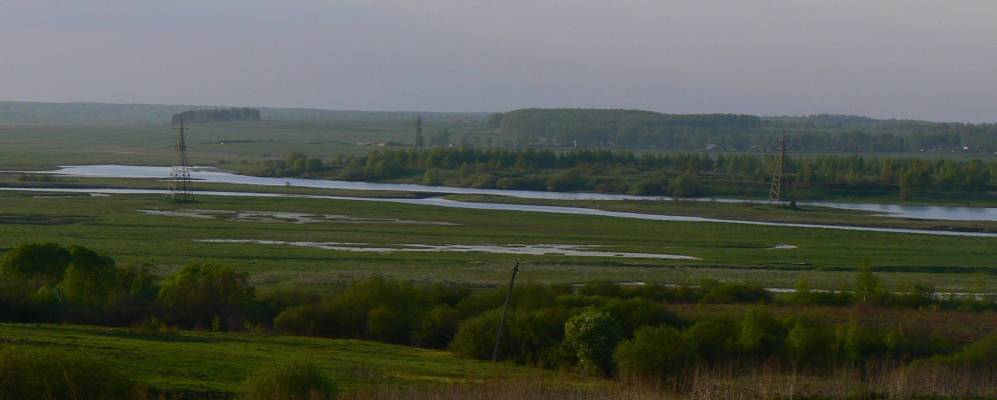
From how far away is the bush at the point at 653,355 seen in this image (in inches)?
853

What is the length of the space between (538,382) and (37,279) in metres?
14.8

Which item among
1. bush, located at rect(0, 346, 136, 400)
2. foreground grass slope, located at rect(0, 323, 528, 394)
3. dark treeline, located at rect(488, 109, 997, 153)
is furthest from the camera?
dark treeline, located at rect(488, 109, 997, 153)

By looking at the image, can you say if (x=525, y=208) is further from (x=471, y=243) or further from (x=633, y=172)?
(x=633, y=172)

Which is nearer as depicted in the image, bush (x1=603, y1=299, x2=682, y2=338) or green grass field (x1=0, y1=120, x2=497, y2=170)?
bush (x1=603, y1=299, x2=682, y2=338)

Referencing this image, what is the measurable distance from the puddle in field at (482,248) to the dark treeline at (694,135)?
11178 centimetres

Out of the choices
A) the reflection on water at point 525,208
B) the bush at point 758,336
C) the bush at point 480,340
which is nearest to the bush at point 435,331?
the bush at point 480,340

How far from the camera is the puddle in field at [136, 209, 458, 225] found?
53500mm

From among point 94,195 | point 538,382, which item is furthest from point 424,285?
point 94,195

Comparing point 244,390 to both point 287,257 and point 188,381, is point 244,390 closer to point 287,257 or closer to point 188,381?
point 188,381

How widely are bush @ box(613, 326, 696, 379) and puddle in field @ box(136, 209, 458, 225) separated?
3171 cm

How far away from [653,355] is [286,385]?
301 inches

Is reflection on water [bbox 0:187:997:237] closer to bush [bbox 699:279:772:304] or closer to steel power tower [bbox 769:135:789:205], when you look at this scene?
A: steel power tower [bbox 769:135:789:205]

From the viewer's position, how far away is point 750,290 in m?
32.3

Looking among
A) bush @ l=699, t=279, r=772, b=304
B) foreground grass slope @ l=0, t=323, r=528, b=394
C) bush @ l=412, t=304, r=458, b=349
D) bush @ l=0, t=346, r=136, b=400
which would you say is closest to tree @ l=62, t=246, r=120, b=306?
foreground grass slope @ l=0, t=323, r=528, b=394
